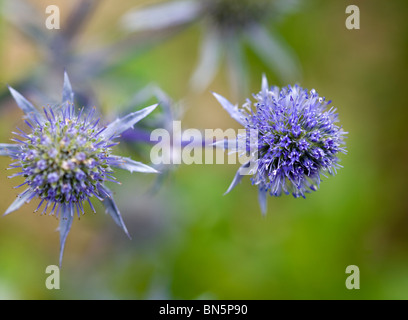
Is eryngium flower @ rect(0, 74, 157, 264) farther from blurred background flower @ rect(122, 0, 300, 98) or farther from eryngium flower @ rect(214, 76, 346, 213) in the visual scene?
blurred background flower @ rect(122, 0, 300, 98)

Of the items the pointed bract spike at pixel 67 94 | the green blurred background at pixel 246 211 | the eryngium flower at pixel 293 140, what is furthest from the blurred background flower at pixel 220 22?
the eryngium flower at pixel 293 140

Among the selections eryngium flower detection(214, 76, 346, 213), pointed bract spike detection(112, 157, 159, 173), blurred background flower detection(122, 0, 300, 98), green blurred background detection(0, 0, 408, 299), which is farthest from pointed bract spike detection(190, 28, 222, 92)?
pointed bract spike detection(112, 157, 159, 173)

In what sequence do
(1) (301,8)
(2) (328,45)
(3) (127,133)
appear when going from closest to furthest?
(3) (127,133), (1) (301,8), (2) (328,45)

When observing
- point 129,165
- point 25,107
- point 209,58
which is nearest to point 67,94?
point 25,107

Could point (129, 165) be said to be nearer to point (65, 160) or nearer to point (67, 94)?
point (65, 160)
